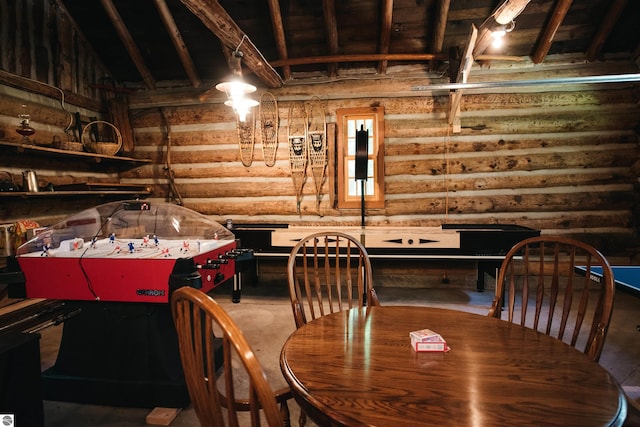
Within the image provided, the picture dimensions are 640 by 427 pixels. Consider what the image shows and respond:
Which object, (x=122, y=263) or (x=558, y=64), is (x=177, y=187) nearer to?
(x=122, y=263)

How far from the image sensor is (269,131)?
5.25m

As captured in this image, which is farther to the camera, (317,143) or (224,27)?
(317,143)

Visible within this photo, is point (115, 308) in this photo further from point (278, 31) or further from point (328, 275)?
point (278, 31)

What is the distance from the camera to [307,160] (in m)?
5.15

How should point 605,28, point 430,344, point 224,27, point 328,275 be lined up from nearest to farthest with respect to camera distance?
point 430,344
point 328,275
point 224,27
point 605,28

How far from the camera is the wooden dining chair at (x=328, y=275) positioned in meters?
1.81

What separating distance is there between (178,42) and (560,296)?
5.88m

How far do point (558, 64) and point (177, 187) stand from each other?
567 cm

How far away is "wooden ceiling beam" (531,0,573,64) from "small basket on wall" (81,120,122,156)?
17.8 ft

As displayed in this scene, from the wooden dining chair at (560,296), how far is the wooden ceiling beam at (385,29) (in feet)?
9.60

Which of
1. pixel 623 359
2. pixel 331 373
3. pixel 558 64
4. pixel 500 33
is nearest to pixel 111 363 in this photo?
pixel 331 373

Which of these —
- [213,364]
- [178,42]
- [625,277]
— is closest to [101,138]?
[178,42]

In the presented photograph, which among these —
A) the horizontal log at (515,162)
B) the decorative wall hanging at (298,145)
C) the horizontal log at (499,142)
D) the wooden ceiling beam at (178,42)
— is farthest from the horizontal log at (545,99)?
the wooden ceiling beam at (178,42)

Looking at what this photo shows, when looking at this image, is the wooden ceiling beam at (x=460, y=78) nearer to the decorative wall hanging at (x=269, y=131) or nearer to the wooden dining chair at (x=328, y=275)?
the wooden dining chair at (x=328, y=275)
